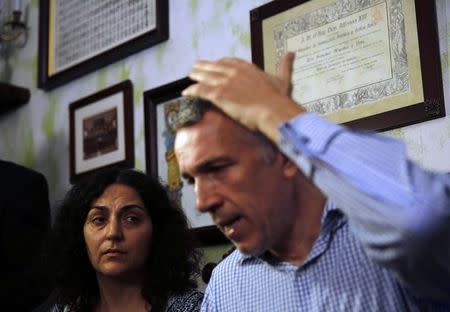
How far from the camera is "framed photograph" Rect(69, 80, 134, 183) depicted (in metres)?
2.84

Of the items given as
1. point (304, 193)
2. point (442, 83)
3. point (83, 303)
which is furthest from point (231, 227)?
point (83, 303)

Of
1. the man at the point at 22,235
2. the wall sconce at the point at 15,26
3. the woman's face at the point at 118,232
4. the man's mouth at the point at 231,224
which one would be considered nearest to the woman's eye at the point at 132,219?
the woman's face at the point at 118,232

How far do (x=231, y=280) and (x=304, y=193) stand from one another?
0.30m

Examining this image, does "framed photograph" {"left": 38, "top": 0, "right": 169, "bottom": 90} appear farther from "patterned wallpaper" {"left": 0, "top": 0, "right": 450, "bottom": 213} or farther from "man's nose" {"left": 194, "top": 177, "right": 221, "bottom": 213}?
"man's nose" {"left": 194, "top": 177, "right": 221, "bottom": 213}

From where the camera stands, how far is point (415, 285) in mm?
1028

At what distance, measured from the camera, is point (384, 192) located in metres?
0.93

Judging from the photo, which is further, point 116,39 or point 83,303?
point 116,39

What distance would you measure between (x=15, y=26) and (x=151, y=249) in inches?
70.9

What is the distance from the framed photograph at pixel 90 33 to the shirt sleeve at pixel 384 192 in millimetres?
1855

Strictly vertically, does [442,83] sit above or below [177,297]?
above

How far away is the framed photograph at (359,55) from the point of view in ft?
6.18

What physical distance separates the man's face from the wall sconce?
8.42ft

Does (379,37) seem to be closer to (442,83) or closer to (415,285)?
(442,83)

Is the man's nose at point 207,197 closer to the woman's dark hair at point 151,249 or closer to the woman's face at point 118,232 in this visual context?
the woman's face at point 118,232
